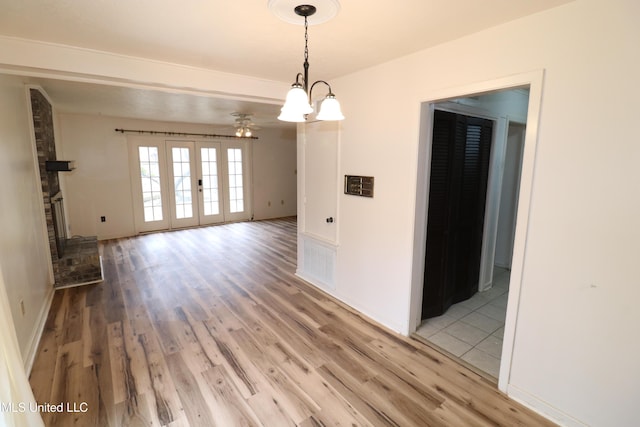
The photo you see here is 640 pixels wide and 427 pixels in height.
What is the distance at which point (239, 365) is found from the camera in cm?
235

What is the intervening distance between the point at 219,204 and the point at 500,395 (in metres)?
6.78

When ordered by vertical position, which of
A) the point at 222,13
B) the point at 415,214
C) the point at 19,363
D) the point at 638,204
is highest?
the point at 222,13

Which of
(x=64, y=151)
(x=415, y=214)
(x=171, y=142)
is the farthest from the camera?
(x=171, y=142)

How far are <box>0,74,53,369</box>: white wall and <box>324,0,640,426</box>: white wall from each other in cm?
341

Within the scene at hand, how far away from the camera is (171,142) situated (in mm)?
6613

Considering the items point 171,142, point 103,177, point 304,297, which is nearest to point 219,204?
point 171,142

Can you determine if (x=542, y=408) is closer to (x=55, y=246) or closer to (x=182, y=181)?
(x=55, y=246)

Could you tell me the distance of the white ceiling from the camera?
167cm

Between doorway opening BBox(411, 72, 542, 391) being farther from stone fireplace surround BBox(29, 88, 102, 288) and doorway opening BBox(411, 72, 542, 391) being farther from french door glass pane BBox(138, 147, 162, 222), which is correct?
french door glass pane BBox(138, 147, 162, 222)

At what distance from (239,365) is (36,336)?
6.02ft

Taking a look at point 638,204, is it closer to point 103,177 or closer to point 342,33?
point 342,33

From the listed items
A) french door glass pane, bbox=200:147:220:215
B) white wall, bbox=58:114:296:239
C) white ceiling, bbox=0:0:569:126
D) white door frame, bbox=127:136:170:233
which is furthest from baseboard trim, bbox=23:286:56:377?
french door glass pane, bbox=200:147:220:215

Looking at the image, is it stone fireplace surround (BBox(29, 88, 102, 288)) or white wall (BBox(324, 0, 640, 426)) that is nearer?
white wall (BBox(324, 0, 640, 426))

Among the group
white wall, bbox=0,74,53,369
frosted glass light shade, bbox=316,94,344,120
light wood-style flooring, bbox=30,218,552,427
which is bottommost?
light wood-style flooring, bbox=30,218,552,427
